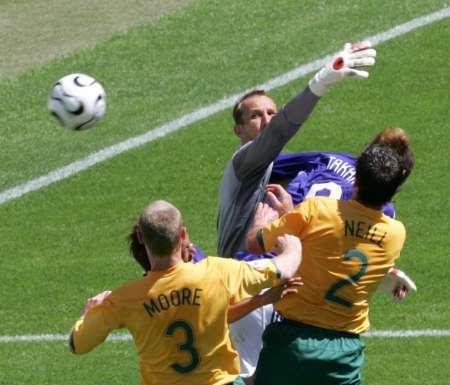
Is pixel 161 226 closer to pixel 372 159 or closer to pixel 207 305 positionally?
pixel 207 305

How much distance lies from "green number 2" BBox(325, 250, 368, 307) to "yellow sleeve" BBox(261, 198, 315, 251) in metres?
0.28

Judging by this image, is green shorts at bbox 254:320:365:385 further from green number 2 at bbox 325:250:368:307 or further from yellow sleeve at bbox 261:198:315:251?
yellow sleeve at bbox 261:198:315:251

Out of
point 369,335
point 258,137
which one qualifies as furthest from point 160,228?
point 369,335

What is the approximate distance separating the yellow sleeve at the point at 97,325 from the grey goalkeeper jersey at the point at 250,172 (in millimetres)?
1468

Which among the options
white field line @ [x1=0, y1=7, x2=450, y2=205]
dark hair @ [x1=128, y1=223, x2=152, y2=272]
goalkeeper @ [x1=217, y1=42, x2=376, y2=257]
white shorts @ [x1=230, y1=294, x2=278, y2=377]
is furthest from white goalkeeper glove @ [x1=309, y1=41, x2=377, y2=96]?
white field line @ [x1=0, y1=7, x2=450, y2=205]

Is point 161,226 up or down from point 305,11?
up

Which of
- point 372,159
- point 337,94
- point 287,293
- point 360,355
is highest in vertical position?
point 372,159

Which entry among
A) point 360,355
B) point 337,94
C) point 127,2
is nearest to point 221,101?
point 337,94

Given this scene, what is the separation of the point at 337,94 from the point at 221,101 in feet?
4.14

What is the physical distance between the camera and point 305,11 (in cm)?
1617

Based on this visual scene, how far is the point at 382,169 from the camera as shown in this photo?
678 cm

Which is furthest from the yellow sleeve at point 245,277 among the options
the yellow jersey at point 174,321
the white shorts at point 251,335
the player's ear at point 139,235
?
the white shorts at point 251,335

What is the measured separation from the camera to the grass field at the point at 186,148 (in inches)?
420

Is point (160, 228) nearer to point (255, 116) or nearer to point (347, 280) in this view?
point (347, 280)
